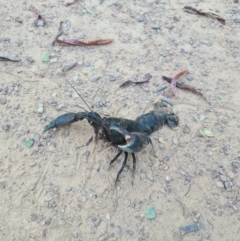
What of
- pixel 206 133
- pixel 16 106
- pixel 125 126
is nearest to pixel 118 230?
pixel 125 126

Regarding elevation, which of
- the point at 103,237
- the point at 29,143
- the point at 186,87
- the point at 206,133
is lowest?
the point at 103,237

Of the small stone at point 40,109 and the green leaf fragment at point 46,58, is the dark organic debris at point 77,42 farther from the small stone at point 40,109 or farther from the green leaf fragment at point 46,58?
the small stone at point 40,109

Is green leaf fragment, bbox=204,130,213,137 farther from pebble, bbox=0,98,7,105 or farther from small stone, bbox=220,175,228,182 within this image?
pebble, bbox=0,98,7,105

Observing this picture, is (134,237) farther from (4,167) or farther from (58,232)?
(4,167)

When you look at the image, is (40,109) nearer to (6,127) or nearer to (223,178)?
(6,127)

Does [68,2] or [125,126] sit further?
[68,2]

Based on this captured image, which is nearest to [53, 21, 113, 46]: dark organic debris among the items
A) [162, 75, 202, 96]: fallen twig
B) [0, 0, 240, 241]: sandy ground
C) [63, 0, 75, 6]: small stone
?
[0, 0, 240, 241]: sandy ground
